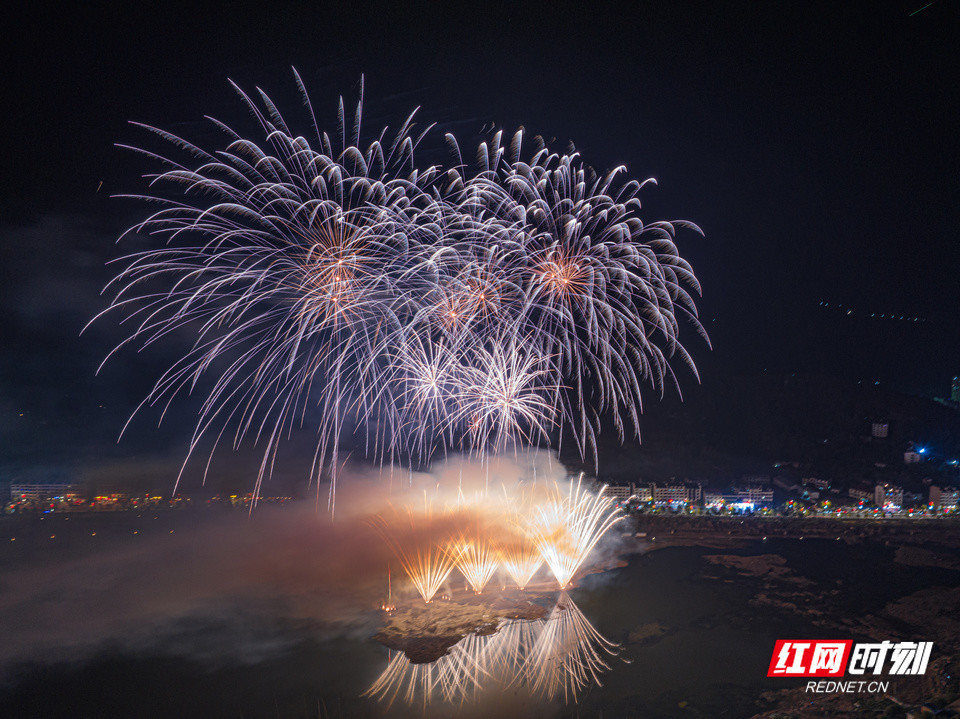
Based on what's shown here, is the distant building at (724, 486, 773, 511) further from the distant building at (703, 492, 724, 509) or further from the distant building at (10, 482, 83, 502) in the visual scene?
the distant building at (10, 482, 83, 502)

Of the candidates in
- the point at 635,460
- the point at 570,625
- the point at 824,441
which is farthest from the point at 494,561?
the point at 824,441

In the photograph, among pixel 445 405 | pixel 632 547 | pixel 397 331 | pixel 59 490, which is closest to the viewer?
pixel 397 331

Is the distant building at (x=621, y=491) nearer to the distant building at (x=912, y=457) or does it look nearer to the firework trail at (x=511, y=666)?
the firework trail at (x=511, y=666)

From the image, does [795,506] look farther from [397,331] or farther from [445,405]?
[397,331]

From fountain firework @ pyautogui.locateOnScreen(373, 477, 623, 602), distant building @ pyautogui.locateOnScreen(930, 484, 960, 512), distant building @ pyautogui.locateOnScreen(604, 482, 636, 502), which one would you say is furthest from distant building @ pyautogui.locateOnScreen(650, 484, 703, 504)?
distant building @ pyautogui.locateOnScreen(930, 484, 960, 512)

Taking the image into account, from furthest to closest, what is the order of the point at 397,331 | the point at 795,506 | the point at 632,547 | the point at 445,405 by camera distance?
1. the point at 795,506
2. the point at 632,547
3. the point at 445,405
4. the point at 397,331
